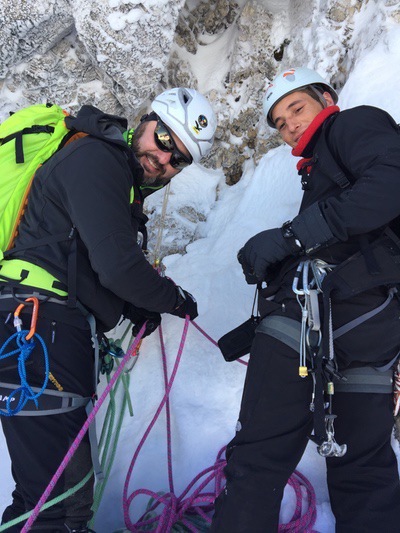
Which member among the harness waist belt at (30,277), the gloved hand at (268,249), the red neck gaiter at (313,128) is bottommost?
the harness waist belt at (30,277)

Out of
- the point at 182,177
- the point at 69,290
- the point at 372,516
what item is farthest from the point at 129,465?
the point at 182,177

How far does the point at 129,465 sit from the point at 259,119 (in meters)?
3.50

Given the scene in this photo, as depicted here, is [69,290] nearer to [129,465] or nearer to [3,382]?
[3,382]

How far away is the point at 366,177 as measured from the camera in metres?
1.73

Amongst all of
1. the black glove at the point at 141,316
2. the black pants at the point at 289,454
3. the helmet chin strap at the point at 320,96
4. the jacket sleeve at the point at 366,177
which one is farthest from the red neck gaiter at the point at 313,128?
the black glove at the point at 141,316

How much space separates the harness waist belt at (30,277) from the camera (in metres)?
1.97

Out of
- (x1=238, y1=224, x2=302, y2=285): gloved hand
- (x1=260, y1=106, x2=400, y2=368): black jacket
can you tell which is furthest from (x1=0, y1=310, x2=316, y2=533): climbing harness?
(x1=238, y1=224, x2=302, y2=285): gloved hand

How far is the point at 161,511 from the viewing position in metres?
2.32

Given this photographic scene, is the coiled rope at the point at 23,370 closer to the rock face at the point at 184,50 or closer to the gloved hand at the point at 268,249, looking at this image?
the gloved hand at the point at 268,249

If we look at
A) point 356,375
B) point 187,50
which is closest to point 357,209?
point 356,375

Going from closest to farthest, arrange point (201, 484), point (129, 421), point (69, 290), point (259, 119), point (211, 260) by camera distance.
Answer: point (69, 290) → point (201, 484) → point (129, 421) → point (211, 260) → point (259, 119)

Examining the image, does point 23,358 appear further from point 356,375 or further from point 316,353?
point 356,375

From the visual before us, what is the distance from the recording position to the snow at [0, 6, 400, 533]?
2.46m

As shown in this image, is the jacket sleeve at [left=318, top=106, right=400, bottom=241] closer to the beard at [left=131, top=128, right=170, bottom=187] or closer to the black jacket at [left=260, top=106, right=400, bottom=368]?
the black jacket at [left=260, top=106, right=400, bottom=368]
